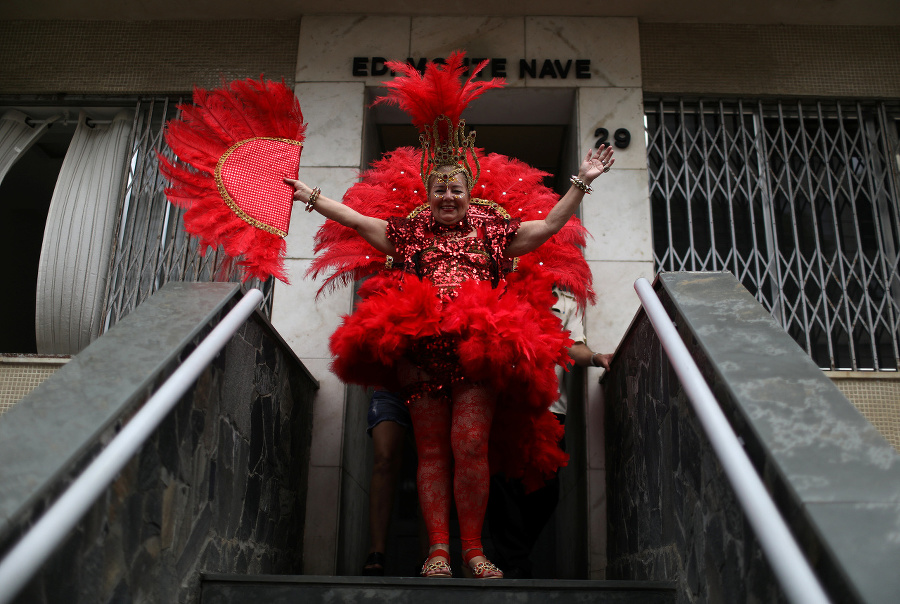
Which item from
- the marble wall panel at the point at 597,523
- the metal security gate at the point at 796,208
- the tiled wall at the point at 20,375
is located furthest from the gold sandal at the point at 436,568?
the tiled wall at the point at 20,375

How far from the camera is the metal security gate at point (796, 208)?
4945 millimetres

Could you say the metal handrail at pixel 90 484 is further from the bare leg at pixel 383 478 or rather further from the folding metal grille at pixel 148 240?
the folding metal grille at pixel 148 240

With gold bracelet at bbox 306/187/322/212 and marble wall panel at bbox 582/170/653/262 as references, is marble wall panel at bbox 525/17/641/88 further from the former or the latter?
gold bracelet at bbox 306/187/322/212

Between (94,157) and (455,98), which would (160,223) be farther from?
(455,98)

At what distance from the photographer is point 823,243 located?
518 centimetres

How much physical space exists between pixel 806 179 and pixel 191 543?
454cm

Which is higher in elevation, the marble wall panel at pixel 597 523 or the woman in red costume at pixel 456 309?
the woman in red costume at pixel 456 309

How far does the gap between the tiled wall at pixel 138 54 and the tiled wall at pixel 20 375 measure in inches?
76.4

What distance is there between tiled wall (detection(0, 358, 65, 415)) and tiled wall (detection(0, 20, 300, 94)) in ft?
6.37

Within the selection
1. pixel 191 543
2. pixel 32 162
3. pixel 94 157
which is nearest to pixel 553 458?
pixel 191 543

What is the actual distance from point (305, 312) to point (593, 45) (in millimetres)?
2631

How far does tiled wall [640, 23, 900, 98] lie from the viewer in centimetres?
538

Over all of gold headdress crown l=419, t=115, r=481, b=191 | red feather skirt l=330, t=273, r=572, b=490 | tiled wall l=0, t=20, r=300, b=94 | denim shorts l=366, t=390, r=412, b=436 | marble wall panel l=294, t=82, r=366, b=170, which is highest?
tiled wall l=0, t=20, r=300, b=94

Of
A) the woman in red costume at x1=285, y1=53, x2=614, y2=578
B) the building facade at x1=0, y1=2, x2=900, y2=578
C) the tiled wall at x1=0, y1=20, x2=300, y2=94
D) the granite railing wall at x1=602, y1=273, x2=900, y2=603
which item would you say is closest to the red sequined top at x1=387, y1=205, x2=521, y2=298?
the woman in red costume at x1=285, y1=53, x2=614, y2=578
